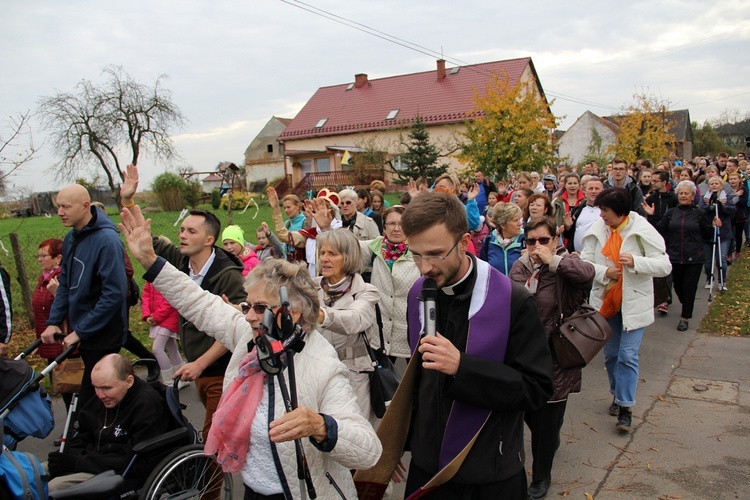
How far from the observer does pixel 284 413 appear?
231 cm

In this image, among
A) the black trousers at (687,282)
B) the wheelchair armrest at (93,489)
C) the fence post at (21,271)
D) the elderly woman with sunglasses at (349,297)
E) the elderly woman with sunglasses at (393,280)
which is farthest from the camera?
the fence post at (21,271)

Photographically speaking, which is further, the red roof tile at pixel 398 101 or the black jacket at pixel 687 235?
the red roof tile at pixel 398 101

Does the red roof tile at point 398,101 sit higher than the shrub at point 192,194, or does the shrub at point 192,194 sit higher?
the red roof tile at point 398,101

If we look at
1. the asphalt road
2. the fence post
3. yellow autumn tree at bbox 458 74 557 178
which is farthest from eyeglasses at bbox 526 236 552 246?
yellow autumn tree at bbox 458 74 557 178

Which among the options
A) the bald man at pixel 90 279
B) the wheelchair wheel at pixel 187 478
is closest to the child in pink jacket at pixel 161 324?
the bald man at pixel 90 279

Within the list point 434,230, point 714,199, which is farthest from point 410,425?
point 714,199

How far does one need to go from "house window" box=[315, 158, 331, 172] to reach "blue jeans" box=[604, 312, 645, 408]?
40.4 m

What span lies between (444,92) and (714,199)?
3481cm

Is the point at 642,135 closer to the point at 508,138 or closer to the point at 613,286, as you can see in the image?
the point at 508,138

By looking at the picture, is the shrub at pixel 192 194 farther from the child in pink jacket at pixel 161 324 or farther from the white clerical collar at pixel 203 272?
the white clerical collar at pixel 203 272

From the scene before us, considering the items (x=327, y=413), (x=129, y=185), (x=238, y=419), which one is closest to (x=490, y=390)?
(x=327, y=413)

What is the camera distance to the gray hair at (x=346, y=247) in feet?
12.6

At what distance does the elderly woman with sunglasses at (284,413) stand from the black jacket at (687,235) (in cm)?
685

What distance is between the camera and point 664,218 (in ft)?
27.7
